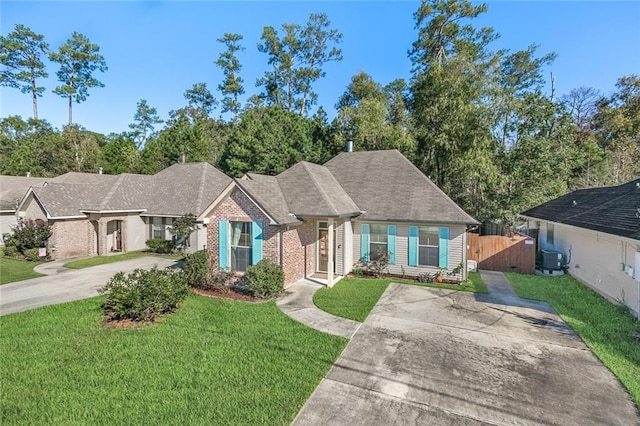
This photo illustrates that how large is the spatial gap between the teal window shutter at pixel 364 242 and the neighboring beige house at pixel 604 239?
8.41 metres

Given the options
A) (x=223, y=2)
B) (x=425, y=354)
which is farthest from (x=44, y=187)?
(x=425, y=354)

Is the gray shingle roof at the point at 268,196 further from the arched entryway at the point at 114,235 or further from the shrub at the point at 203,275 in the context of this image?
the arched entryway at the point at 114,235

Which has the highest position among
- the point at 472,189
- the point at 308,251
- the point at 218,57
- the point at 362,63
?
the point at 218,57

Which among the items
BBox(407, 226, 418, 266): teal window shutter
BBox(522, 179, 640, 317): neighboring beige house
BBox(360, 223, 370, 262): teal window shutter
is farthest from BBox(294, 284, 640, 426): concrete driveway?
BBox(360, 223, 370, 262): teal window shutter

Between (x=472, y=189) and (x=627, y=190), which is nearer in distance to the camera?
(x=627, y=190)

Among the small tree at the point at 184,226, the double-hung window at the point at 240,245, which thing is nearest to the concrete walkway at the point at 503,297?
the double-hung window at the point at 240,245

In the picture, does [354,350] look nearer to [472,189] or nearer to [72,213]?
[472,189]

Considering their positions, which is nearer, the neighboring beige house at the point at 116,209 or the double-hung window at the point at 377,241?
the double-hung window at the point at 377,241

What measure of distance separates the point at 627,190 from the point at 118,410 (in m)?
20.0

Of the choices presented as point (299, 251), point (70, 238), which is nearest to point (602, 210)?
point (299, 251)

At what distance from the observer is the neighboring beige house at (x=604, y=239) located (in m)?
9.24

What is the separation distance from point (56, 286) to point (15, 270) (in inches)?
190

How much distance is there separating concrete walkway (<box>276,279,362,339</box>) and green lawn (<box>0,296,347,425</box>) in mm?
361

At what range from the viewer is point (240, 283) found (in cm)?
1197
